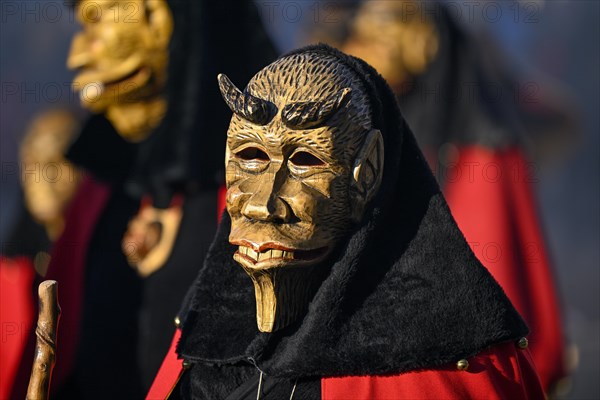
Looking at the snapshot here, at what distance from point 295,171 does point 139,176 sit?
2251 millimetres

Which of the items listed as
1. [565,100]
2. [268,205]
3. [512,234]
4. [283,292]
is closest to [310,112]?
[268,205]

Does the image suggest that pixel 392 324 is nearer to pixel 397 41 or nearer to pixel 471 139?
pixel 471 139

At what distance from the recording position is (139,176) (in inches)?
180

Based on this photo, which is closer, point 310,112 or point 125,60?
point 310,112

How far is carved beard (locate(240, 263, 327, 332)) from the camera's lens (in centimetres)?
246

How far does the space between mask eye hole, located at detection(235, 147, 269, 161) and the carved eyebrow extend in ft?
0.42

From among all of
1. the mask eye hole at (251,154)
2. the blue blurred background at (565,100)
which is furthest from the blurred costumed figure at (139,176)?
the blue blurred background at (565,100)

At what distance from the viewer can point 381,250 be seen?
8.37 ft

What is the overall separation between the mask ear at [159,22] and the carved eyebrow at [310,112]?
2257 millimetres

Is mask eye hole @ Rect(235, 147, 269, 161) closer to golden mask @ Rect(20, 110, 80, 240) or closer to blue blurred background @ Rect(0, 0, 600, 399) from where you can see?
golden mask @ Rect(20, 110, 80, 240)

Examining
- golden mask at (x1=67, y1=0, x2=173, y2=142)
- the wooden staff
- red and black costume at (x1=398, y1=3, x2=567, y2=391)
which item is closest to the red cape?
red and black costume at (x1=398, y1=3, x2=567, y2=391)

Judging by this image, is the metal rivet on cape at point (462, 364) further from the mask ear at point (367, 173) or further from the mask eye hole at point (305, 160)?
the mask eye hole at point (305, 160)

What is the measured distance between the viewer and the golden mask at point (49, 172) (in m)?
5.87

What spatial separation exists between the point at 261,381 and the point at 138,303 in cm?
180
